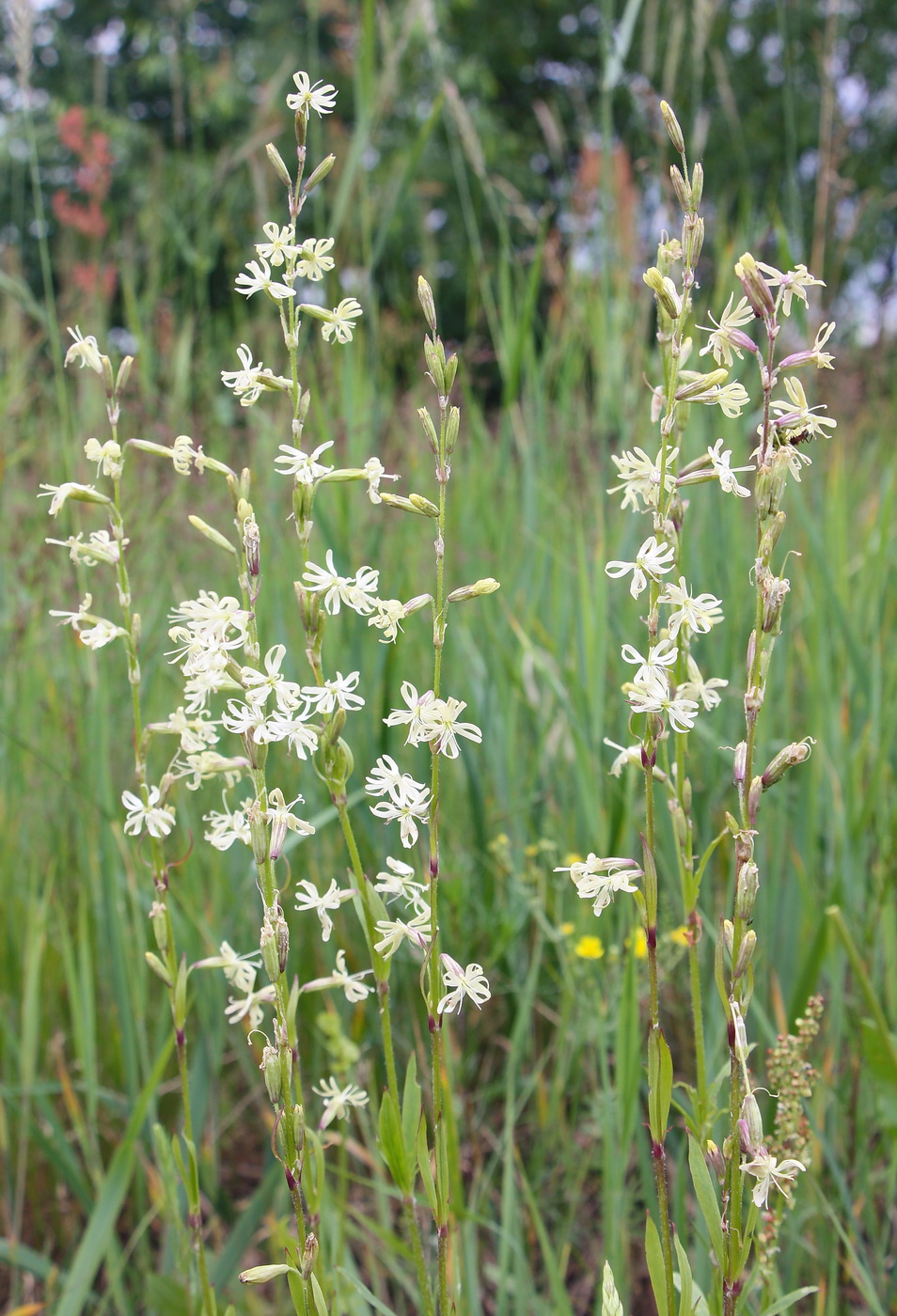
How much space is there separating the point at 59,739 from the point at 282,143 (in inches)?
430

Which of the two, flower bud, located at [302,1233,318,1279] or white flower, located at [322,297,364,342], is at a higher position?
white flower, located at [322,297,364,342]

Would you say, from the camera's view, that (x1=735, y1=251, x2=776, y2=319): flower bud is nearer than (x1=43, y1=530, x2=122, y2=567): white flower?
Yes

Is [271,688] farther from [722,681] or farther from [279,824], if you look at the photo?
[722,681]

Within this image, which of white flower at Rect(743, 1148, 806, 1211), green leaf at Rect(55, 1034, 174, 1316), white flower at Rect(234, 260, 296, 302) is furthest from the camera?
green leaf at Rect(55, 1034, 174, 1316)

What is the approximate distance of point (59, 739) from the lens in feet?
8.19

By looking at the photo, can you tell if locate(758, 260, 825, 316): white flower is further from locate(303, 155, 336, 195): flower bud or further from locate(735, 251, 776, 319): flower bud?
locate(303, 155, 336, 195): flower bud

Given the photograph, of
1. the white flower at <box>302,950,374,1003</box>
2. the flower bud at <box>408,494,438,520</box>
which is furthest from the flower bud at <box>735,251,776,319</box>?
the white flower at <box>302,950,374,1003</box>

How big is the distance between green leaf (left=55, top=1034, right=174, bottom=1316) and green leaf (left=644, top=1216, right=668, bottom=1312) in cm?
76

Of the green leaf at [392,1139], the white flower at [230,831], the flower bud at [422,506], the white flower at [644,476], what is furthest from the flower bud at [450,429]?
the green leaf at [392,1139]

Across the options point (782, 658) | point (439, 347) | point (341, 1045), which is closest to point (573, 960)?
point (341, 1045)

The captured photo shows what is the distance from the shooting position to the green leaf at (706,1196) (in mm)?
898

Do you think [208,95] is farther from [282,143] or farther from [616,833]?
[282,143]

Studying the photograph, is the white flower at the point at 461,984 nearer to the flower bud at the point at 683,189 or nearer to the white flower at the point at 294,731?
the white flower at the point at 294,731

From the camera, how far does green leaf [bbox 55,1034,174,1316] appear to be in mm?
1447
